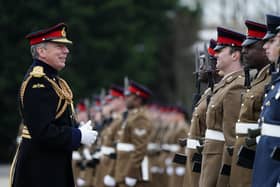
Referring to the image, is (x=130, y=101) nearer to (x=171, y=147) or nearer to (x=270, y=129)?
(x=171, y=147)

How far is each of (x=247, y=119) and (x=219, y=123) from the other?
0.78 m

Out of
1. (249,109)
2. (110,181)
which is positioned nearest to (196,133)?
(249,109)

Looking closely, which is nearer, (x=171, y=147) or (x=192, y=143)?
(x=192, y=143)

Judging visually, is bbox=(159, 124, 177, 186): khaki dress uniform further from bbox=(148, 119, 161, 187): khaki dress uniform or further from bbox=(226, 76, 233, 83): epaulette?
bbox=(226, 76, 233, 83): epaulette

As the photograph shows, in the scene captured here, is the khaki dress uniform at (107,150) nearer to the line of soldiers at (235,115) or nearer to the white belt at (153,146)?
the line of soldiers at (235,115)

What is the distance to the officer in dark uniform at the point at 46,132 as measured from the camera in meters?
8.55

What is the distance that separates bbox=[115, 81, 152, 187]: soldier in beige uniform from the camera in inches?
533

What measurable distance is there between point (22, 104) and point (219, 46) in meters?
2.18

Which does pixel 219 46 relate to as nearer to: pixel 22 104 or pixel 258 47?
pixel 258 47

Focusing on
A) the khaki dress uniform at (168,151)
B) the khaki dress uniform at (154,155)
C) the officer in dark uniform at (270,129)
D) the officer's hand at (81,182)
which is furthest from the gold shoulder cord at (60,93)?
the khaki dress uniform at (168,151)

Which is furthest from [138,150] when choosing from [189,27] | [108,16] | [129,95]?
[189,27]

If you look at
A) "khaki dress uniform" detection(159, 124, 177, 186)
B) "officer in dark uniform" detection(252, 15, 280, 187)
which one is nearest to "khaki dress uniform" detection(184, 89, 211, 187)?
"officer in dark uniform" detection(252, 15, 280, 187)

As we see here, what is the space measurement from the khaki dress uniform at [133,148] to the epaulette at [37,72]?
488cm

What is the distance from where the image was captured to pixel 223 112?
361 inches
